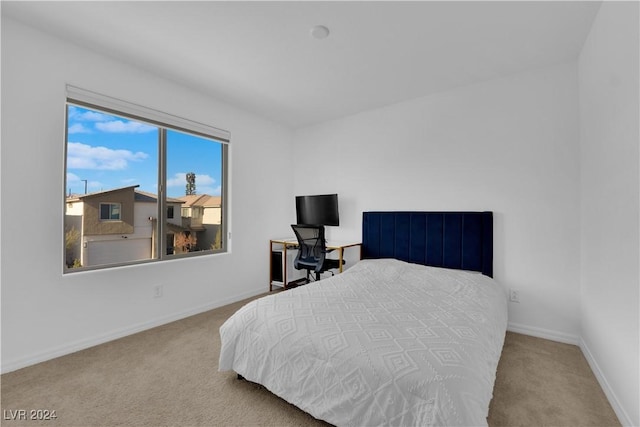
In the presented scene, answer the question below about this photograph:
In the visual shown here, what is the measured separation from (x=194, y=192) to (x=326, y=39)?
7.51ft

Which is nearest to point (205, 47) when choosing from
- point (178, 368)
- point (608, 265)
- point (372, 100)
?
point (372, 100)

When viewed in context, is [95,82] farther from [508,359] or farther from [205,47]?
[508,359]

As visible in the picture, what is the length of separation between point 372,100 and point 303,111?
3.12 ft

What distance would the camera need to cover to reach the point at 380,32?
2.25m

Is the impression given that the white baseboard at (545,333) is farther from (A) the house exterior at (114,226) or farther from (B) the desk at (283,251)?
(A) the house exterior at (114,226)

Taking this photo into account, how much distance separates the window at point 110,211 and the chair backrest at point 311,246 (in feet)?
6.13

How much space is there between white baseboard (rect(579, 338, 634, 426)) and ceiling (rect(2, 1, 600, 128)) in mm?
2489

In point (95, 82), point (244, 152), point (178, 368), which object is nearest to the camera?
point (178, 368)

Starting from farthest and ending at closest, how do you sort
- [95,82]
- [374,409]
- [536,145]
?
[536,145], [95,82], [374,409]

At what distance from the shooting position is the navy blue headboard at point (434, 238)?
298 centimetres

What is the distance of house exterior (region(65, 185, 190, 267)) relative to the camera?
2.58 metres

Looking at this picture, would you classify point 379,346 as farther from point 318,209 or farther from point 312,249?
point 318,209

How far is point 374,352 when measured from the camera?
1462 mm

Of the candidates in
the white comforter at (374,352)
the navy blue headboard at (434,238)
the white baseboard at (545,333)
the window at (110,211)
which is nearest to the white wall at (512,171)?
the white baseboard at (545,333)
